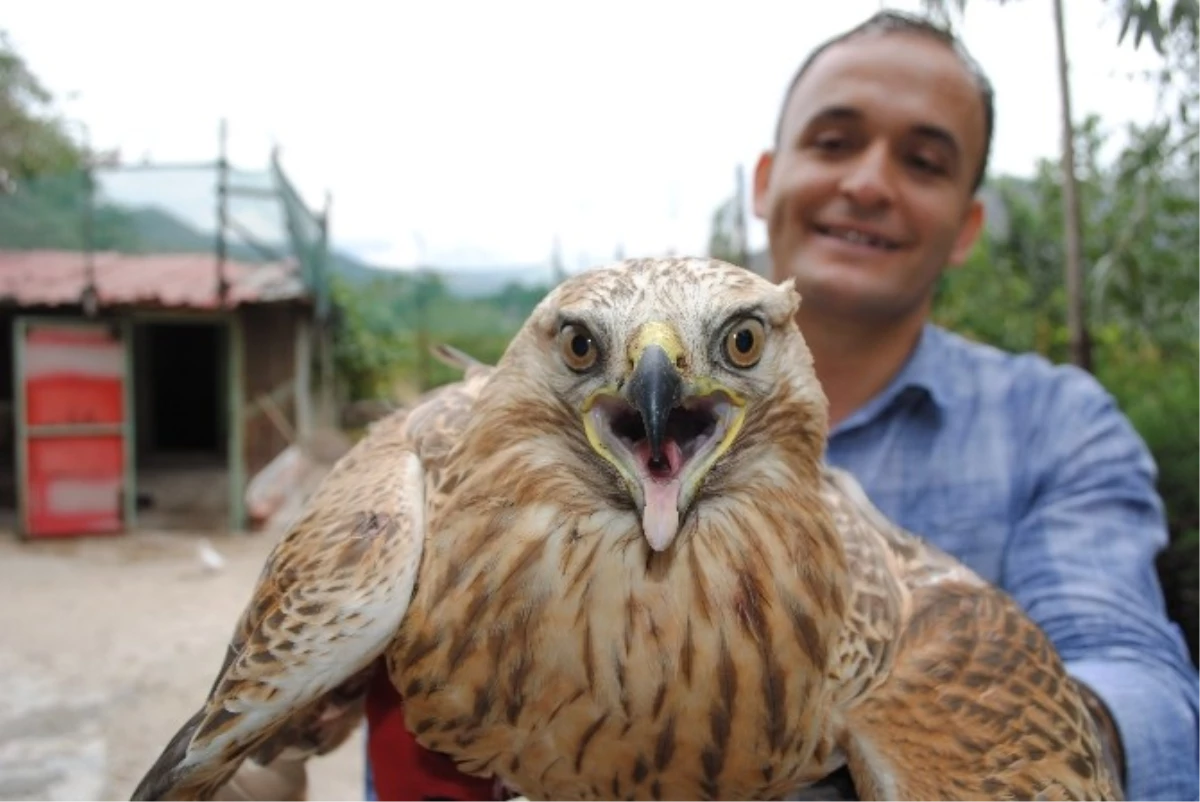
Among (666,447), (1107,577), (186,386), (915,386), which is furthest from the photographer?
(186,386)

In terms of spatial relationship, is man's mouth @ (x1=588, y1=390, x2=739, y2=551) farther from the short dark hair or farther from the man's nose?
the short dark hair

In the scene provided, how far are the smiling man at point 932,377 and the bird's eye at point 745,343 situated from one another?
1.17m

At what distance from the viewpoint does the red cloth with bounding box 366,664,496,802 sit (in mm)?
1785

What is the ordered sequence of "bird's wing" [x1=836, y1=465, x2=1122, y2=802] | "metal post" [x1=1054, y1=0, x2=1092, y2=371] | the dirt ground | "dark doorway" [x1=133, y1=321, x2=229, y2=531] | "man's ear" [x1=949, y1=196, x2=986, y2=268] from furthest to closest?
"dark doorway" [x1=133, y1=321, x2=229, y2=531]
the dirt ground
"metal post" [x1=1054, y1=0, x2=1092, y2=371]
"man's ear" [x1=949, y1=196, x2=986, y2=268]
"bird's wing" [x1=836, y1=465, x2=1122, y2=802]

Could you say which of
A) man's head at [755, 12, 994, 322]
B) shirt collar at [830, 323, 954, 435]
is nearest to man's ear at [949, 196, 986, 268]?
man's head at [755, 12, 994, 322]

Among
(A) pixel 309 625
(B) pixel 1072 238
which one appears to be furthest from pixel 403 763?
(B) pixel 1072 238

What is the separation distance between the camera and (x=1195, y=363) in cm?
791

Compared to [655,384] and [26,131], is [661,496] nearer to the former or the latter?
[655,384]

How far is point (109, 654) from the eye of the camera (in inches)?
287

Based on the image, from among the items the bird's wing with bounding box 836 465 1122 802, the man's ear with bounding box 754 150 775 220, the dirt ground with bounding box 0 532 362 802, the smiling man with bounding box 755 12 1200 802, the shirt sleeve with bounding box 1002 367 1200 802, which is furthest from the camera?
the dirt ground with bounding box 0 532 362 802

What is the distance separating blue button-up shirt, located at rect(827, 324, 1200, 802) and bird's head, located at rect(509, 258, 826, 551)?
1079 millimetres

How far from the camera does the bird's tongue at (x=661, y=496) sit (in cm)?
125

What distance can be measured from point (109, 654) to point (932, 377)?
7.08 m

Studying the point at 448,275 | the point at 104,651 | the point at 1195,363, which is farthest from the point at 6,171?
the point at 1195,363
